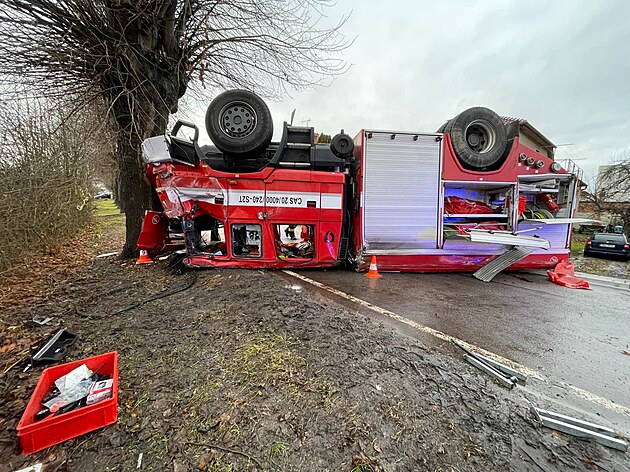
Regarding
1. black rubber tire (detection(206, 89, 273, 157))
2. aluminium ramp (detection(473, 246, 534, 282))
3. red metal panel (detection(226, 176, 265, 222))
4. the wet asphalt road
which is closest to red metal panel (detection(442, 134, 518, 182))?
aluminium ramp (detection(473, 246, 534, 282))

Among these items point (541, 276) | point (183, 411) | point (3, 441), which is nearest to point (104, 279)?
point (3, 441)

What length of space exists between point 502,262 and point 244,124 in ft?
16.4

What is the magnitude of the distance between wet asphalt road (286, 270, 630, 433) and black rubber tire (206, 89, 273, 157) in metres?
2.35

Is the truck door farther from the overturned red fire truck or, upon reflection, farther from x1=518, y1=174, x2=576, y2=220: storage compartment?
x1=518, y1=174, x2=576, y2=220: storage compartment

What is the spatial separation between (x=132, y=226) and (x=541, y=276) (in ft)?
26.3

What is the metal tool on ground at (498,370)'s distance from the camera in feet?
6.25

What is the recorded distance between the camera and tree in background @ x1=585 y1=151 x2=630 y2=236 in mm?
14859

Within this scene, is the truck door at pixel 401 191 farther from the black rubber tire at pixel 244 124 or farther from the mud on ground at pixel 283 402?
the mud on ground at pixel 283 402

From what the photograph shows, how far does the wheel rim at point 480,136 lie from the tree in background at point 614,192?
55.2 feet

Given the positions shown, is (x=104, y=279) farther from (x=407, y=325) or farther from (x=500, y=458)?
(x=500, y=458)

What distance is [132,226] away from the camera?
5.41 meters

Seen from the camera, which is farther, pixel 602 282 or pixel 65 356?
pixel 602 282

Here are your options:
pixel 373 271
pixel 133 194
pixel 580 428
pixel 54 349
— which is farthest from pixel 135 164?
pixel 580 428

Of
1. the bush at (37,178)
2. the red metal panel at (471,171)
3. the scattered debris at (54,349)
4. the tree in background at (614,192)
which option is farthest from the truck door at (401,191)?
the tree in background at (614,192)
